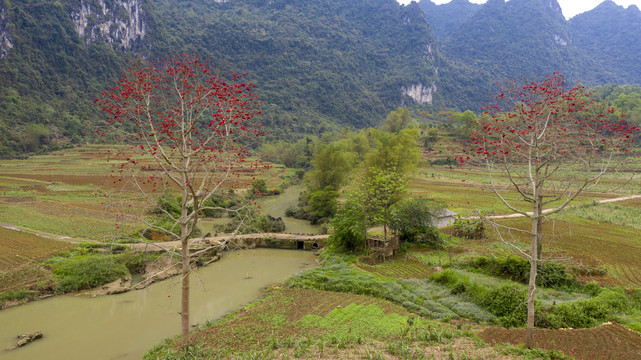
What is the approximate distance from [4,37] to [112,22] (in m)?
44.0

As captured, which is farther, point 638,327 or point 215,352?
point 638,327

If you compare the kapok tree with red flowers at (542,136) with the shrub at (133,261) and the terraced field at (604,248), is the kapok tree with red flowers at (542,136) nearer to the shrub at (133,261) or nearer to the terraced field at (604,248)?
the terraced field at (604,248)

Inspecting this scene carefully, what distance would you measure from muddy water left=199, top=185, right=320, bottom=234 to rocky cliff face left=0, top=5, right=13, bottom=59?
390ft

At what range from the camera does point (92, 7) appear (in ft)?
477

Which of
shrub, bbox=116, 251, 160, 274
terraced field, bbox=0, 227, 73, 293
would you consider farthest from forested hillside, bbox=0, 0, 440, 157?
shrub, bbox=116, 251, 160, 274

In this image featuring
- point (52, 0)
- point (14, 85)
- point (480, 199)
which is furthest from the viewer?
point (52, 0)

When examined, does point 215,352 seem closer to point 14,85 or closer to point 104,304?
point 104,304

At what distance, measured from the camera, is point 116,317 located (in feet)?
56.2

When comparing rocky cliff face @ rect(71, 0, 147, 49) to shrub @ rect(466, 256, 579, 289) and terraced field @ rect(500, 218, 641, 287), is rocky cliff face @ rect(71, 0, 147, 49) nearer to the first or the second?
shrub @ rect(466, 256, 579, 289)

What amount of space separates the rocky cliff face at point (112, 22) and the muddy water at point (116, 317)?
159 meters

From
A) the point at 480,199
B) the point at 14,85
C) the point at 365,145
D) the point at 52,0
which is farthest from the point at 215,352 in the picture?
the point at 52,0

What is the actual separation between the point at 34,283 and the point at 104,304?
4507 millimetres

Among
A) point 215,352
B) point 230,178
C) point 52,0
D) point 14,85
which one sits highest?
point 52,0

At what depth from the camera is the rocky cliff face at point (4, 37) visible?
112 meters
